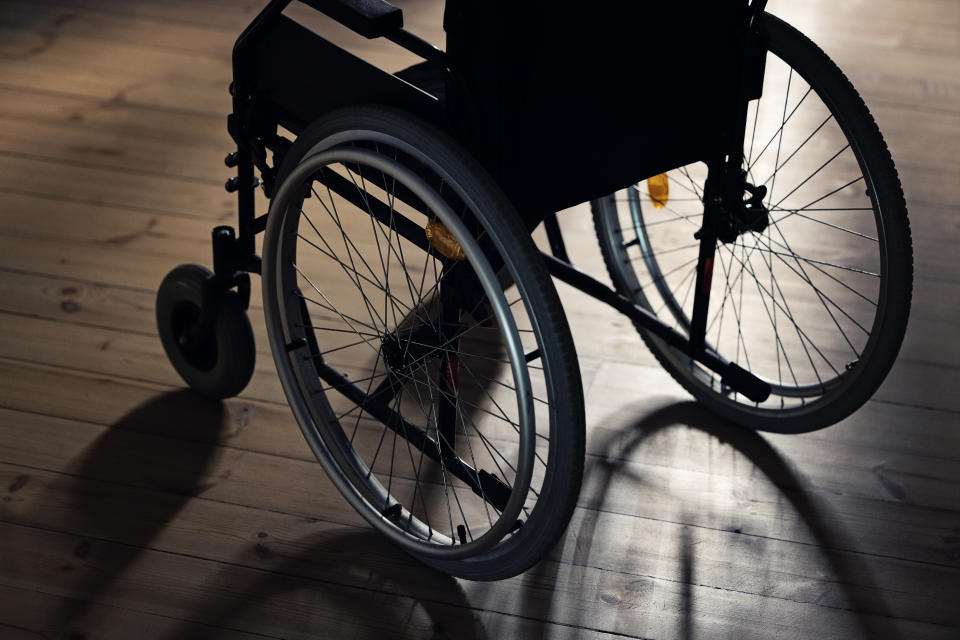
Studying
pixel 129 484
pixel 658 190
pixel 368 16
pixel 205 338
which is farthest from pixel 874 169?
pixel 129 484

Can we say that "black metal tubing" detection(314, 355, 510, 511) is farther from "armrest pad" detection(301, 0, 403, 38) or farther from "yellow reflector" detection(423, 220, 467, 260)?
"armrest pad" detection(301, 0, 403, 38)

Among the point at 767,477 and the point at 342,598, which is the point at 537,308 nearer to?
the point at 342,598

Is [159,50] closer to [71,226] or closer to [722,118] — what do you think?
[71,226]

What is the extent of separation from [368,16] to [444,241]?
25 cm

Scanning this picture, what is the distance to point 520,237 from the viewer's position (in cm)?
103

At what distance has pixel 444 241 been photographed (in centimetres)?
112

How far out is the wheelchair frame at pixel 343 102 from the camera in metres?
1.13

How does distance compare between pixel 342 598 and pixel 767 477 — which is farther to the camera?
→ pixel 767 477

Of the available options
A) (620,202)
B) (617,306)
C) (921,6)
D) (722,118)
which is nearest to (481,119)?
(722,118)

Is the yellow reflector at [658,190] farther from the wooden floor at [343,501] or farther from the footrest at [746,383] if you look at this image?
the wooden floor at [343,501]

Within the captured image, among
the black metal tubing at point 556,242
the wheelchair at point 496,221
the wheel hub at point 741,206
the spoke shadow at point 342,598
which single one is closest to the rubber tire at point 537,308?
the wheelchair at point 496,221

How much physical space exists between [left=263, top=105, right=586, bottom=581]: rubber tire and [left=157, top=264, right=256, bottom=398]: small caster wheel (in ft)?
1.54

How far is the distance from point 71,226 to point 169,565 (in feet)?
3.13

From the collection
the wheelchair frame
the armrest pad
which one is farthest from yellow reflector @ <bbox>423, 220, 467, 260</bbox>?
Result: the armrest pad
